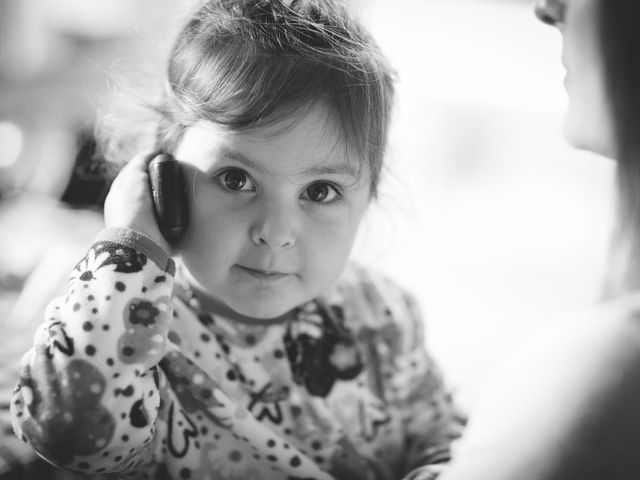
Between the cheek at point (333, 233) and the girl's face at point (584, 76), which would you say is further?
the cheek at point (333, 233)

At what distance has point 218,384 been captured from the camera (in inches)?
33.3

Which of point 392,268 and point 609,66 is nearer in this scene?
point 609,66

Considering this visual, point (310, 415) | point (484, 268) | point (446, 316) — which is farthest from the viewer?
point (484, 268)

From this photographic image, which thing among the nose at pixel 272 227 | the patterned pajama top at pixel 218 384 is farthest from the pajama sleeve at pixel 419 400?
the nose at pixel 272 227

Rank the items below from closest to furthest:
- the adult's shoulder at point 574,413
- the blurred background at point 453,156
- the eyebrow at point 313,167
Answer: the adult's shoulder at point 574,413 → the eyebrow at point 313,167 → the blurred background at point 453,156

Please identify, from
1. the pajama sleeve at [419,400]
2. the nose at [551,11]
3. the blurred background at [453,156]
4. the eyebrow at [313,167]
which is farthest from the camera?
the blurred background at [453,156]

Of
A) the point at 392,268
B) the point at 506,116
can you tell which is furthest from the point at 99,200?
the point at 506,116

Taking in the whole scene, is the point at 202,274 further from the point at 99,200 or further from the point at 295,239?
the point at 99,200

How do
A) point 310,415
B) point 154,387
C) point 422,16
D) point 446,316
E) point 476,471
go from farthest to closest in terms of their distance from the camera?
1. point 422,16
2. point 446,316
3. point 310,415
4. point 154,387
5. point 476,471

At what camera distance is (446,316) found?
5.83ft

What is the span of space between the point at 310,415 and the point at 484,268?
126 centimetres

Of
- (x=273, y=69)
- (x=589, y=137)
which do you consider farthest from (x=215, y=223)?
(x=589, y=137)

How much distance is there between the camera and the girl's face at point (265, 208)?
0.75 m

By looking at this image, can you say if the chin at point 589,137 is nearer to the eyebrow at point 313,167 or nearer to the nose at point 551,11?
the nose at point 551,11
